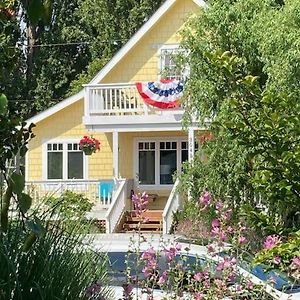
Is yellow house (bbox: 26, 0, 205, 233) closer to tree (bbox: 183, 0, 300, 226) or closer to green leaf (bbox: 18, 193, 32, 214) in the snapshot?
tree (bbox: 183, 0, 300, 226)

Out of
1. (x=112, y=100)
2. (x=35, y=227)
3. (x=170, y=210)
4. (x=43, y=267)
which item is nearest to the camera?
(x=35, y=227)

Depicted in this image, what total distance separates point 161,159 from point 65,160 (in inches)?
136

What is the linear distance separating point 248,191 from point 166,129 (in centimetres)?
723

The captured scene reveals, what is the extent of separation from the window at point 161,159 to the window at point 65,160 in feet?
7.13

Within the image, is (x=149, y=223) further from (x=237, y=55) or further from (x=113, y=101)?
(x=237, y=55)

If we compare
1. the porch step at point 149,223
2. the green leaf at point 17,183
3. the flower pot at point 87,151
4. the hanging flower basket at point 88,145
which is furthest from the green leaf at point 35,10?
the flower pot at point 87,151

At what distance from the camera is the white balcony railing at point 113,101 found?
2323cm

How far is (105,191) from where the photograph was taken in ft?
77.3

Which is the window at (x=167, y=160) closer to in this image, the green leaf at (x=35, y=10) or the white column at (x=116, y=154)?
the white column at (x=116, y=154)

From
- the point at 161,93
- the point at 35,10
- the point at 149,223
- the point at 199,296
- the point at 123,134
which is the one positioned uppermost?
the point at 161,93

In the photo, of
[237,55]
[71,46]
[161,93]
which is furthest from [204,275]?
[71,46]

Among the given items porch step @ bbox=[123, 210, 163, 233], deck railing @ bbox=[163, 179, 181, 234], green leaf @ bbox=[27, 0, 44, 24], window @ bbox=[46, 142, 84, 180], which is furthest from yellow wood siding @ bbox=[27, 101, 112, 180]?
green leaf @ bbox=[27, 0, 44, 24]

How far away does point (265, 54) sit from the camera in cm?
1606

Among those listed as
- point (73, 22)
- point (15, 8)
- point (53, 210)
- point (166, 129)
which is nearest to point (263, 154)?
point (53, 210)
